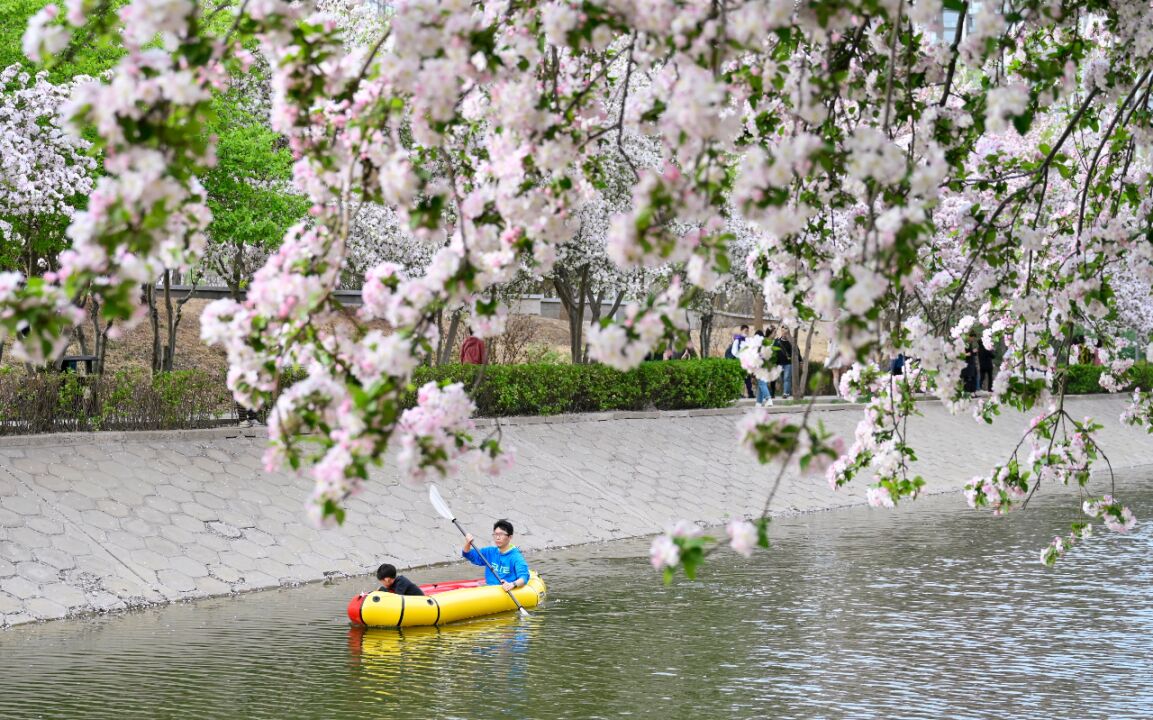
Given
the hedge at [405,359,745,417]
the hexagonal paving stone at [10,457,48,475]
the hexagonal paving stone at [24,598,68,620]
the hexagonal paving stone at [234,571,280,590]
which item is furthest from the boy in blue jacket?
the hedge at [405,359,745,417]

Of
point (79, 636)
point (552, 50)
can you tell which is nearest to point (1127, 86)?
point (552, 50)

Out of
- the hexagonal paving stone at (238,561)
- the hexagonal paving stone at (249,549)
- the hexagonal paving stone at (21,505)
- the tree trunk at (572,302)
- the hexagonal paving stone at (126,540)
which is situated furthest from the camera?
the tree trunk at (572,302)

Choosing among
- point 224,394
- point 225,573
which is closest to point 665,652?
point 225,573

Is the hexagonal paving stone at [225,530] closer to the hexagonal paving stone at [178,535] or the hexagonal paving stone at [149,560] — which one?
the hexagonal paving stone at [178,535]

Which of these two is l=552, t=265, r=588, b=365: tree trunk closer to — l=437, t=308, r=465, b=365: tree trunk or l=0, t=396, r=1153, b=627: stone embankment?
l=437, t=308, r=465, b=365: tree trunk

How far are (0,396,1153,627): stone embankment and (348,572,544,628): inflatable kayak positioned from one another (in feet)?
7.70

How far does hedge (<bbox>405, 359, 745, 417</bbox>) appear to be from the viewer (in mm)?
24375

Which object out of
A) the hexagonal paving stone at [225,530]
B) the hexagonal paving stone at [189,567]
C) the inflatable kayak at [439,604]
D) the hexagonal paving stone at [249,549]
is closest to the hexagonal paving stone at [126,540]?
the hexagonal paving stone at [189,567]

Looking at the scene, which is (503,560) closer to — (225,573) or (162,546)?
(225,573)

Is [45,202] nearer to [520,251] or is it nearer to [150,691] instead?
[150,691]

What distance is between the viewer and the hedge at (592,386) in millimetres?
24375

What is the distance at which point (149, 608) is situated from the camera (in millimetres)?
15148

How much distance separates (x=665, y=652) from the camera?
13141 mm

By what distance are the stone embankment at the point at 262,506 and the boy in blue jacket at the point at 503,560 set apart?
2018 mm
